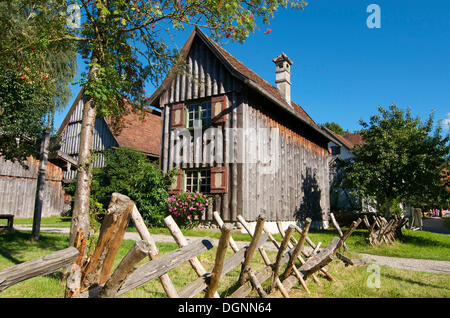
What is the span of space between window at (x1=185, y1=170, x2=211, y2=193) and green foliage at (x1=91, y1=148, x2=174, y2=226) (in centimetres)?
71

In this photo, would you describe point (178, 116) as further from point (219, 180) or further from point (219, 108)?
point (219, 180)

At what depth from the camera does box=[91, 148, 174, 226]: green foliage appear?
484 inches

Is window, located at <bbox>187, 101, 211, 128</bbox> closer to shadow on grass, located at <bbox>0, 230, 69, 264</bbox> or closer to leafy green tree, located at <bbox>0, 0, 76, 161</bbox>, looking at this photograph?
leafy green tree, located at <bbox>0, 0, 76, 161</bbox>

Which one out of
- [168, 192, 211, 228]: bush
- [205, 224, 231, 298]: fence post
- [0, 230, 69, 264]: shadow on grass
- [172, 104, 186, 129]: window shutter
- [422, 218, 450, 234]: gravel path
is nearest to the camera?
[205, 224, 231, 298]: fence post

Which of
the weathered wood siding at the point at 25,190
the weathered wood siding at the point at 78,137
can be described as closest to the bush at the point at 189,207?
the weathered wood siding at the point at 78,137

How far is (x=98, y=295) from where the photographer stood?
7.80 ft

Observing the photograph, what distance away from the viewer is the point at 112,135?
1855cm

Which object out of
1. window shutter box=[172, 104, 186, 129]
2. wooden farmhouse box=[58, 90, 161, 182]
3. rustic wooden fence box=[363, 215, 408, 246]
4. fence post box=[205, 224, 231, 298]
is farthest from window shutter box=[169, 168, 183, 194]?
fence post box=[205, 224, 231, 298]

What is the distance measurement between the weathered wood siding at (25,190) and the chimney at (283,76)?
14.6 meters

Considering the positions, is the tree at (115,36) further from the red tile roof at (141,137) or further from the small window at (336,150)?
the small window at (336,150)

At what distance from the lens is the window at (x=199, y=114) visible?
1261cm

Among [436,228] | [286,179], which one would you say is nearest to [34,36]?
[286,179]

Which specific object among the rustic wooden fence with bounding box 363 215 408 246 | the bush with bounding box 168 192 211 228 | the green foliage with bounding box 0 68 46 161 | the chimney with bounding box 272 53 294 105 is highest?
the chimney with bounding box 272 53 294 105

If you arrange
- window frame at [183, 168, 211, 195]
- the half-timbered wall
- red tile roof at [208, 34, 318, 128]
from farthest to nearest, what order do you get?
1. red tile roof at [208, 34, 318, 128]
2. window frame at [183, 168, 211, 195]
3. the half-timbered wall
